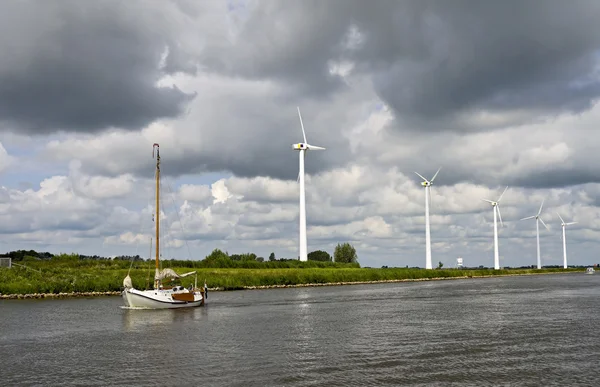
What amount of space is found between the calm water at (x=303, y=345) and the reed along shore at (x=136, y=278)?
21402 mm

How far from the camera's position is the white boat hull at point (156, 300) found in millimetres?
77637

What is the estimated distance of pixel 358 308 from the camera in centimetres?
7650

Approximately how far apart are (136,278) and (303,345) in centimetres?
6865

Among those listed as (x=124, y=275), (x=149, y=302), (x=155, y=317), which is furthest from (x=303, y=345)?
(x=124, y=275)

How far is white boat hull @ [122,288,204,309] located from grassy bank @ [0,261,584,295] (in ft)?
20.3

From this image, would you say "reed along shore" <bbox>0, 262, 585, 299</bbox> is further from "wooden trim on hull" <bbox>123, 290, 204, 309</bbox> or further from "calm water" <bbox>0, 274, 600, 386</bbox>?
"calm water" <bbox>0, 274, 600, 386</bbox>

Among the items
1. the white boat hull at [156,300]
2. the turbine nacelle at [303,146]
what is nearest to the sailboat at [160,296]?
the white boat hull at [156,300]

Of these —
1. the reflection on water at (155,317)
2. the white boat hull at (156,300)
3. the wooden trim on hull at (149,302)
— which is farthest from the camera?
the white boat hull at (156,300)

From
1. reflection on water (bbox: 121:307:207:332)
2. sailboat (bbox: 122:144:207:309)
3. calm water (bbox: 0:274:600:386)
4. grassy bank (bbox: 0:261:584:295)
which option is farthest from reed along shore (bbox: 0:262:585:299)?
calm water (bbox: 0:274:600:386)

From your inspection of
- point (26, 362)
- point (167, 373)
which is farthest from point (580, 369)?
point (26, 362)

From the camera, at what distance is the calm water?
3416 centimetres

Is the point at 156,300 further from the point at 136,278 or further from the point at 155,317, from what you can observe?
the point at 136,278

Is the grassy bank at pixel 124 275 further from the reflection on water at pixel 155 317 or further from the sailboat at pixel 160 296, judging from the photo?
the reflection on water at pixel 155 317

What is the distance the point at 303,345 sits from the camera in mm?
45781
